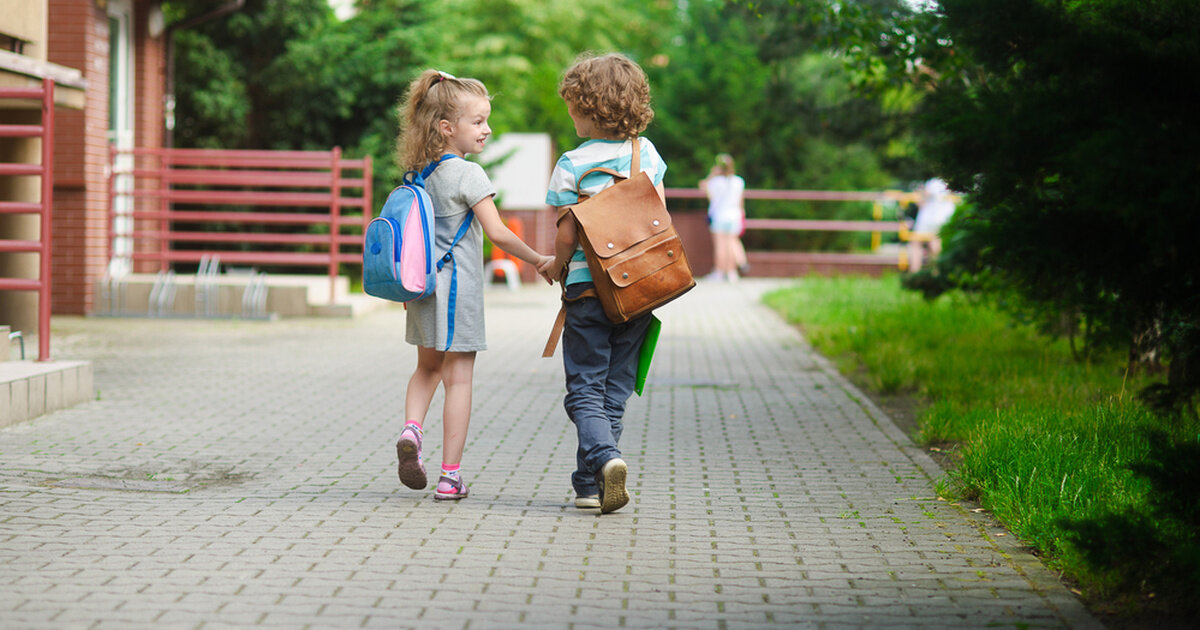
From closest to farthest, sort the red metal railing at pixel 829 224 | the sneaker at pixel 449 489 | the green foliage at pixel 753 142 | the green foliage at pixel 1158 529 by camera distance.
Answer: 1. the green foliage at pixel 1158 529
2. the sneaker at pixel 449 489
3. the red metal railing at pixel 829 224
4. the green foliage at pixel 753 142

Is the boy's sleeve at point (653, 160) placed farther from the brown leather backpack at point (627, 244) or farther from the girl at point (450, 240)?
the girl at point (450, 240)

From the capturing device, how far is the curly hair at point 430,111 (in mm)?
5172

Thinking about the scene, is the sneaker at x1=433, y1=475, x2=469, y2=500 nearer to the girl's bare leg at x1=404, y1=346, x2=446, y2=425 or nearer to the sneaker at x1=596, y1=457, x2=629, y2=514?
the girl's bare leg at x1=404, y1=346, x2=446, y2=425

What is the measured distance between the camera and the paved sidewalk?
370cm

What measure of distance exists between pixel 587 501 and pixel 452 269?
3.48ft

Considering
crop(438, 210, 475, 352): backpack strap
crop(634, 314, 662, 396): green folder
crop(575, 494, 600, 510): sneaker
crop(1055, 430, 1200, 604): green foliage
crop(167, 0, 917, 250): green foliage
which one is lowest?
crop(575, 494, 600, 510): sneaker

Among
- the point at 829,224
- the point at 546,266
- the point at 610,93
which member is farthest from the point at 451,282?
the point at 829,224

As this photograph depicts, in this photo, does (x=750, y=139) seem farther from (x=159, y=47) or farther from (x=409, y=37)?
(x=159, y=47)

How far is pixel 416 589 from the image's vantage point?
3.87 m

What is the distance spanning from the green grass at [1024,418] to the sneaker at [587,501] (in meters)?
1.53

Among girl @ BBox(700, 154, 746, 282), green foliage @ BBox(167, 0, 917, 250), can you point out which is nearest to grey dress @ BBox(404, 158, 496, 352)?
green foliage @ BBox(167, 0, 917, 250)

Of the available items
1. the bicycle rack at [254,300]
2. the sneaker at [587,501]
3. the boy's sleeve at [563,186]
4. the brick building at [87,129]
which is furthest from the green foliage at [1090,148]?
the bicycle rack at [254,300]

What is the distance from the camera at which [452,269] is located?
5133 millimetres

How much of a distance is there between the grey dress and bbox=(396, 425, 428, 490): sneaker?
1.18ft
